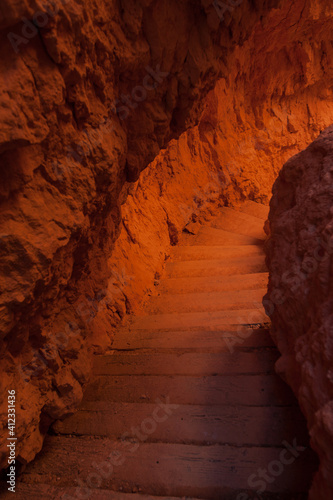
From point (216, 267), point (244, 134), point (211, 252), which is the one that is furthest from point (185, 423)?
point (244, 134)

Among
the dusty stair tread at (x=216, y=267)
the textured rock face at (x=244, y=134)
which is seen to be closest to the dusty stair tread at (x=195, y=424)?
the textured rock face at (x=244, y=134)

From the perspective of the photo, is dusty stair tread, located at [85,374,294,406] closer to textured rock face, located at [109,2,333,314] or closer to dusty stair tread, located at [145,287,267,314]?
dusty stair tread, located at [145,287,267,314]

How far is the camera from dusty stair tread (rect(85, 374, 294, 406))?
209 centimetres

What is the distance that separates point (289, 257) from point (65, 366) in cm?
165

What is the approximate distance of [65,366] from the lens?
7.40 feet

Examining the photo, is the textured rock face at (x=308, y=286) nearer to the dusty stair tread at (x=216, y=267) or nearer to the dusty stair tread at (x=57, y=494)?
the dusty stair tread at (x=57, y=494)

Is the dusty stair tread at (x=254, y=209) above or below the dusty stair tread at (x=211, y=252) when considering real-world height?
above

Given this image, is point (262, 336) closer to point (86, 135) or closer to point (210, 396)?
point (210, 396)

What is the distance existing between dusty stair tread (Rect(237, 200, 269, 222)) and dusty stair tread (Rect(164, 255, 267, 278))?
229 centimetres

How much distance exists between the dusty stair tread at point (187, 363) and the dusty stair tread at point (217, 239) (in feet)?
9.13

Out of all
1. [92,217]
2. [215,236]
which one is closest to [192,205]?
[215,236]

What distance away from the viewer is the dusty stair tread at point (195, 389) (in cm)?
209

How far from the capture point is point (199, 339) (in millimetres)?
2744

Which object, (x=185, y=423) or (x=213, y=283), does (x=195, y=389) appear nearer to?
(x=185, y=423)
